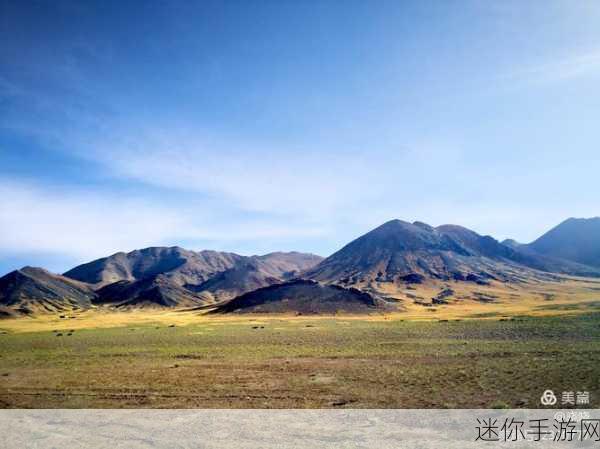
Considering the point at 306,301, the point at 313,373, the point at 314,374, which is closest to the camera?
the point at 314,374

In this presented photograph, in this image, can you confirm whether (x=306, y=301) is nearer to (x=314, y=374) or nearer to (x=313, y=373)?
(x=313, y=373)

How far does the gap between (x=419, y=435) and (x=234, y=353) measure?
26907 millimetres

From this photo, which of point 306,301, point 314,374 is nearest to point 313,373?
point 314,374

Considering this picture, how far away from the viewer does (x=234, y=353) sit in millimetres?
38688

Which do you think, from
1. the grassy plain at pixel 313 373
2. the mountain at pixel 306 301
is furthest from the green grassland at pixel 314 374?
the mountain at pixel 306 301

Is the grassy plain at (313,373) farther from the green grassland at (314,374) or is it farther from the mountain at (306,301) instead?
the mountain at (306,301)

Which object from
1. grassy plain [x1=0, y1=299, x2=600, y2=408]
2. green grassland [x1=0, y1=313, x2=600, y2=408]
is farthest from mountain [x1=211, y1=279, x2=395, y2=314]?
green grassland [x1=0, y1=313, x2=600, y2=408]

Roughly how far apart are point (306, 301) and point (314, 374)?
339 ft

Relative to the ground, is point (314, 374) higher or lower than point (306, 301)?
higher

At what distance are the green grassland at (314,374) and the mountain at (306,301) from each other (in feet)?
254

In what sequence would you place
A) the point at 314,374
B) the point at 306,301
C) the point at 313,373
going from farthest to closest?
the point at 306,301, the point at 313,373, the point at 314,374

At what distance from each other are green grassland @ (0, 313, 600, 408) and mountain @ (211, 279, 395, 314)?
77.4m

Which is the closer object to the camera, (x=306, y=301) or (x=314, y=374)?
(x=314, y=374)

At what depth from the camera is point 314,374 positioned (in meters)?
27.3
